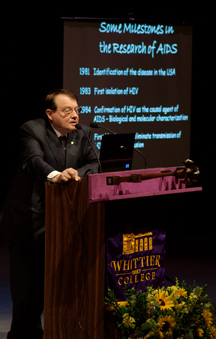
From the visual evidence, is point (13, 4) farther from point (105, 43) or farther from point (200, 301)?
point (200, 301)

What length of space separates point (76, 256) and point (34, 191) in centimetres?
50

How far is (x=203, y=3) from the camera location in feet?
18.3

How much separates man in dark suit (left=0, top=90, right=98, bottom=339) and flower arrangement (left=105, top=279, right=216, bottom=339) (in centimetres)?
58

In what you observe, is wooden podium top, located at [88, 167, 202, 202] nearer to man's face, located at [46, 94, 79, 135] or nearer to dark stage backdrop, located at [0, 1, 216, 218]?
man's face, located at [46, 94, 79, 135]

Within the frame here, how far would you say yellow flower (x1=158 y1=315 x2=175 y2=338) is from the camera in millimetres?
2387

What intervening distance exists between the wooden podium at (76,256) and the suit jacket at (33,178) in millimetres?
349

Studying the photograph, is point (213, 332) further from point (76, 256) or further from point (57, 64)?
point (57, 64)

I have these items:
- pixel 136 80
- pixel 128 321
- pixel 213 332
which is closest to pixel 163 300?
pixel 128 321

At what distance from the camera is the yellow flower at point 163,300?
8.07 ft

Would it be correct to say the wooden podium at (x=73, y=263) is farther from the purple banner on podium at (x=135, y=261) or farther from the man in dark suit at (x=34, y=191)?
the man in dark suit at (x=34, y=191)

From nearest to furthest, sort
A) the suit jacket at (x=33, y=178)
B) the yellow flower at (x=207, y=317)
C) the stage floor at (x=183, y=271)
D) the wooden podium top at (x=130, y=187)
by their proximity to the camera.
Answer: the wooden podium top at (x=130, y=187)
the yellow flower at (x=207, y=317)
the suit jacket at (x=33, y=178)
the stage floor at (x=183, y=271)

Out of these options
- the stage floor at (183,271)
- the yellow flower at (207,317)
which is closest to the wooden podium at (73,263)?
the yellow flower at (207,317)

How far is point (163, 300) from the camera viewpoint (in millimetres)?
2469

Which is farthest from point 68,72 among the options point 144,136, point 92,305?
point 92,305
